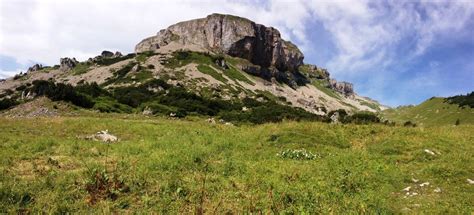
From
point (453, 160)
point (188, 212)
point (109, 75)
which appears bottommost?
point (188, 212)

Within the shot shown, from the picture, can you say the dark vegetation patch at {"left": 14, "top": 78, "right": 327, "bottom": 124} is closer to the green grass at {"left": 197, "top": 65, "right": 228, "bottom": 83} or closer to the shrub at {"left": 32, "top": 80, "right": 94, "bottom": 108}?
the shrub at {"left": 32, "top": 80, "right": 94, "bottom": 108}

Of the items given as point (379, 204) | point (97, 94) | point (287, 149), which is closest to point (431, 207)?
point (379, 204)

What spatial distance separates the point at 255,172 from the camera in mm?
14023

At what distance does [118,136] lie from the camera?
25266 millimetres

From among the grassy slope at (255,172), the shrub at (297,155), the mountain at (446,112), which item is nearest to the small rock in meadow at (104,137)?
the grassy slope at (255,172)

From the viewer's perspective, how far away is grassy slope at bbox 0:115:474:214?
9.98 metres

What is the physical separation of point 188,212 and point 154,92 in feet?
322

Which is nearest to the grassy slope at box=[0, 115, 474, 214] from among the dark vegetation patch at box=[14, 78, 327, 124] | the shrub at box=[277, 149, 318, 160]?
the shrub at box=[277, 149, 318, 160]

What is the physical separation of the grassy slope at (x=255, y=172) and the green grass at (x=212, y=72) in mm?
128828

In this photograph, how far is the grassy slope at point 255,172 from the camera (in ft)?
32.8

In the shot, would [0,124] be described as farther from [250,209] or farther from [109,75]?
[109,75]

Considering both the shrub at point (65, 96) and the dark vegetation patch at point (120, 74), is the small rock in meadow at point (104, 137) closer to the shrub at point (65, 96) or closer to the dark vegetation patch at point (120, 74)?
the shrub at point (65, 96)

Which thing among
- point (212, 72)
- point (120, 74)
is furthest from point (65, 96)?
point (212, 72)

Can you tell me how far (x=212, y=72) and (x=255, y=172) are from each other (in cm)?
14444
